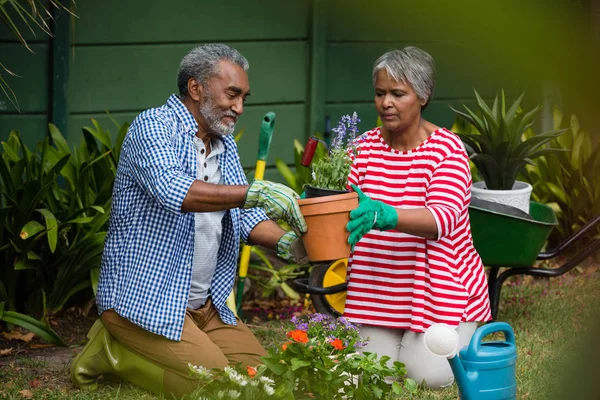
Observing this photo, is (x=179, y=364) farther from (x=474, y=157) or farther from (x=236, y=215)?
(x=474, y=157)

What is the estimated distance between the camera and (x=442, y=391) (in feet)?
10.9

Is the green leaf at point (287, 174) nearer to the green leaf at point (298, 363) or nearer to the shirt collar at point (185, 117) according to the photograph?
the shirt collar at point (185, 117)

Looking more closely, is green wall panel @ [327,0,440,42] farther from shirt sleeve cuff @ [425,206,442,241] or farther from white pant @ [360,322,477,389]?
white pant @ [360,322,477,389]

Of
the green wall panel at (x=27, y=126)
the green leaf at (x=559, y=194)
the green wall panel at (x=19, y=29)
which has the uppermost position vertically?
the green wall panel at (x=19, y=29)

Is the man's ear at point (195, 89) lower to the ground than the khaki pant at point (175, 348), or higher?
higher

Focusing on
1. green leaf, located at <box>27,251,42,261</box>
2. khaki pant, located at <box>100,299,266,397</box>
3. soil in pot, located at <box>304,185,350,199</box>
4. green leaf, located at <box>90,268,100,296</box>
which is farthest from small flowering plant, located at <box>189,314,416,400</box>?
green leaf, located at <box>27,251,42,261</box>

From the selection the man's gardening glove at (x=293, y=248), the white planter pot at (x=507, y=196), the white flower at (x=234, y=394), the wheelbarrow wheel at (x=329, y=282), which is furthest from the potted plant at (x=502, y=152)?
the white flower at (x=234, y=394)

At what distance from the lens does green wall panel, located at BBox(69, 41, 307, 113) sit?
4.61 m

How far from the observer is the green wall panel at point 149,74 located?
4609 mm

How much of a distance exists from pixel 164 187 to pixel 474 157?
1.78 meters

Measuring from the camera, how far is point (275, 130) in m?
5.14

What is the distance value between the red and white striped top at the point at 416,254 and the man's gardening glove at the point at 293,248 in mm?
476

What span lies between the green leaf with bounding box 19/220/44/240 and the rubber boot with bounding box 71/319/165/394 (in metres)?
0.71

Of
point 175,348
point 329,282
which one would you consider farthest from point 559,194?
point 175,348
